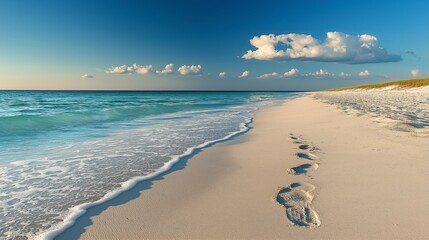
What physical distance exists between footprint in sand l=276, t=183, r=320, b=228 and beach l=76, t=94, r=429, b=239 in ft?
0.04

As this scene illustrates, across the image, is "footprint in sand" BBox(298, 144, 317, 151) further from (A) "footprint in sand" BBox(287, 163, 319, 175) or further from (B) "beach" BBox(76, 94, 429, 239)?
(A) "footprint in sand" BBox(287, 163, 319, 175)

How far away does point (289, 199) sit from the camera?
3713mm

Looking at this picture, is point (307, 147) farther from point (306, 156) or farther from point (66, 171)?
point (66, 171)

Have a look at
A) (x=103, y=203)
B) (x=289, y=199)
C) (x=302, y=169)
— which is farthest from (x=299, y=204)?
(x=103, y=203)

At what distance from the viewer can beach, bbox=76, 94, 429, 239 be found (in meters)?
2.90

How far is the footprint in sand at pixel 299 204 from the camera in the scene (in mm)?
3054

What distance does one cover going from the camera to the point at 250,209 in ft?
11.3

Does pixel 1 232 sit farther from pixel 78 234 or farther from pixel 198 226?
pixel 198 226

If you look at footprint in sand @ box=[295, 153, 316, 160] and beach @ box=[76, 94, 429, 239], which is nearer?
beach @ box=[76, 94, 429, 239]

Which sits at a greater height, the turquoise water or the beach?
the beach

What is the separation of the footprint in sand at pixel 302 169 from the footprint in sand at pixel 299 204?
0.60m

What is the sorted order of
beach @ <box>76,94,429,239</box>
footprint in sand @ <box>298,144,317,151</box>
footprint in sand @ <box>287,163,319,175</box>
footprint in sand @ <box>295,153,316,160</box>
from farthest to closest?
1. footprint in sand @ <box>298,144,317,151</box>
2. footprint in sand @ <box>295,153,316,160</box>
3. footprint in sand @ <box>287,163,319,175</box>
4. beach @ <box>76,94,429,239</box>

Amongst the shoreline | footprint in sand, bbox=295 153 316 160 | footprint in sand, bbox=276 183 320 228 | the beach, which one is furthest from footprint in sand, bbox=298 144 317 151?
the shoreline

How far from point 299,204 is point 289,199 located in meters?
0.22
